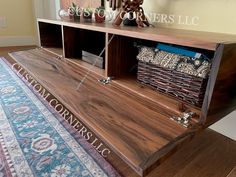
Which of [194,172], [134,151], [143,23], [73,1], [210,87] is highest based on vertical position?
[73,1]

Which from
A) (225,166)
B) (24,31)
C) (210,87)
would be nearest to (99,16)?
(210,87)

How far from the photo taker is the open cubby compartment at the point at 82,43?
3.60 feet

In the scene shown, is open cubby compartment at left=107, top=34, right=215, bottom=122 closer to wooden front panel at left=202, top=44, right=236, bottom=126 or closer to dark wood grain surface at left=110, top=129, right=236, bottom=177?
wooden front panel at left=202, top=44, right=236, bottom=126

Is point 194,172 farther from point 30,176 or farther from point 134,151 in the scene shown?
point 30,176

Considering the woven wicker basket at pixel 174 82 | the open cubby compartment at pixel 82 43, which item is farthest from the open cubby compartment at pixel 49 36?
the woven wicker basket at pixel 174 82

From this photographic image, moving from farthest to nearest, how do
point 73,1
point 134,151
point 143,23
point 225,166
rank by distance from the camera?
point 73,1 → point 143,23 → point 225,166 → point 134,151

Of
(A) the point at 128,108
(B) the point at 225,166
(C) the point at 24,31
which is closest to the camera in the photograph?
(A) the point at 128,108

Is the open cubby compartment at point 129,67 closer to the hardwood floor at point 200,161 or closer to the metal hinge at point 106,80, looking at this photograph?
the metal hinge at point 106,80

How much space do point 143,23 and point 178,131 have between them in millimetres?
583

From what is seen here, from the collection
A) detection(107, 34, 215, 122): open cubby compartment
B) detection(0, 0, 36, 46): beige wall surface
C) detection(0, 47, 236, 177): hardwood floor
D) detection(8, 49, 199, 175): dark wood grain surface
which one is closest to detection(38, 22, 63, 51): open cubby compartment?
detection(8, 49, 199, 175): dark wood grain surface

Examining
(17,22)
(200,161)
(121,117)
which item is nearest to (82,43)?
(121,117)

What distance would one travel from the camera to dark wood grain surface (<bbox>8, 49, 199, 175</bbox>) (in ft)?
1.40

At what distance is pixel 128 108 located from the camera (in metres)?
0.62

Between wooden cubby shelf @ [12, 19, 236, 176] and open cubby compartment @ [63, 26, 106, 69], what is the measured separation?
70 millimetres
